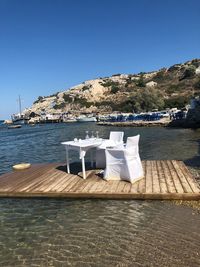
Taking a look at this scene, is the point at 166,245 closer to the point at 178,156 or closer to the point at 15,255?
the point at 15,255

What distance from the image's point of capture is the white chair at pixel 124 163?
7.55 metres

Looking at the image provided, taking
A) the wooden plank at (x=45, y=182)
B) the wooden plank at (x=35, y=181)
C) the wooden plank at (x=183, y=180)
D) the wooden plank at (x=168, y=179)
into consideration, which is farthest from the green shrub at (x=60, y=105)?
the wooden plank at (x=183, y=180)

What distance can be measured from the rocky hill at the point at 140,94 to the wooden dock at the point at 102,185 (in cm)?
5976

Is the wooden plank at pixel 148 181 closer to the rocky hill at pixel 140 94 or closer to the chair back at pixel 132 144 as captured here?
the chair back at pixel 132 144

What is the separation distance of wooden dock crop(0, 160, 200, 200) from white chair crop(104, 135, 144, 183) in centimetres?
19

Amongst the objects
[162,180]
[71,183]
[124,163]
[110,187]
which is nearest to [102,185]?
[110,187]

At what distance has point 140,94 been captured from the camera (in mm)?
70688

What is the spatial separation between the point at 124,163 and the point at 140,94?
212ft

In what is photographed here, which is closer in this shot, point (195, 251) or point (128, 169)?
point (195, 251)

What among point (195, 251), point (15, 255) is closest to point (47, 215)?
point (15, 255)

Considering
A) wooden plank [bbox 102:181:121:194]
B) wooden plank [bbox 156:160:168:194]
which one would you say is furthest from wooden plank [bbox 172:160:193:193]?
wooden plank [bbox 102:181:121:194]

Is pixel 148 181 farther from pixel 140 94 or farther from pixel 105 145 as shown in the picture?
pixel 140 94

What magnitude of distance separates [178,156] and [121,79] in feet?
385

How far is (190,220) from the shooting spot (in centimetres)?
554
